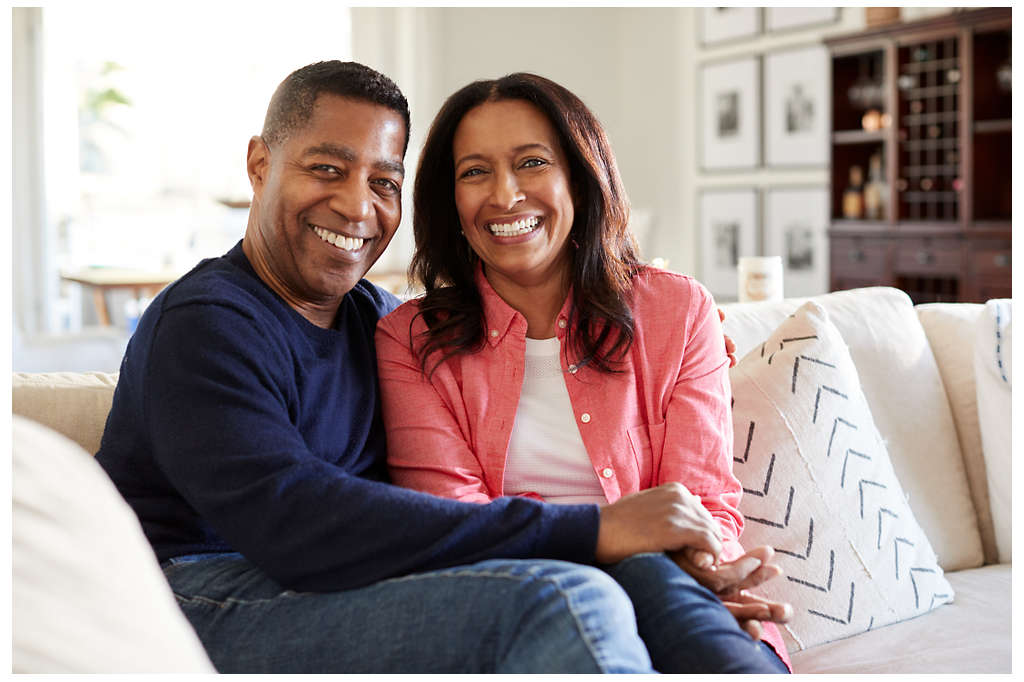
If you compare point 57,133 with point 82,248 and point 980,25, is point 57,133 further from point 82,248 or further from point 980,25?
point 980,25

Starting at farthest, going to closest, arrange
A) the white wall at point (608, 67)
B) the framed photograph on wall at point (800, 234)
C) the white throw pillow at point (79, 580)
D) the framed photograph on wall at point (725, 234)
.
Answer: the white wall at point (608, 67) < the framed photograph on wall at point (725, 234) < the framed photograph on wall at point (800, 234) < the white throw pillow at point (79, 580)

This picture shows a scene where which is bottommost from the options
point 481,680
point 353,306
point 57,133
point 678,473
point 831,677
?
point 831,677

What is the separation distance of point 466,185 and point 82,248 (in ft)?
16.4

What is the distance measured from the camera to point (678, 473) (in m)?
1.49

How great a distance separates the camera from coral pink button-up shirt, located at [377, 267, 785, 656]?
4.93 feet

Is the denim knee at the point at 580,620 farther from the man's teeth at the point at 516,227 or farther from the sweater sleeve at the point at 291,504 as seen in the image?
the man's teeth at the point at 516,227

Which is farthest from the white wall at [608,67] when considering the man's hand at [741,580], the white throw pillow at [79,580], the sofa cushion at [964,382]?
the white throw pillow at [79,580]

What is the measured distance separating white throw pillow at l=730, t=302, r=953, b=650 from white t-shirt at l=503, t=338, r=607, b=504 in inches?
12.8

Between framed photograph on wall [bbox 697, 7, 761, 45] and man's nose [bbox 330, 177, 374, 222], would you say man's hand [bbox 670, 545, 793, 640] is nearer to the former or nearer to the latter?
man's nose [bbox 330, 177, 374, 222]

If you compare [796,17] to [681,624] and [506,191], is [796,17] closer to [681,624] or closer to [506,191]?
[506,191]

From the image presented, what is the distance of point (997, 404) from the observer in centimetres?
199

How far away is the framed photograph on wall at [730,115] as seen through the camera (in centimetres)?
597

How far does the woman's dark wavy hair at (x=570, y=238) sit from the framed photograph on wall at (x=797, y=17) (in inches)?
169

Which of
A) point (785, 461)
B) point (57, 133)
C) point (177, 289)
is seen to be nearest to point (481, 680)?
point (177, 289)
